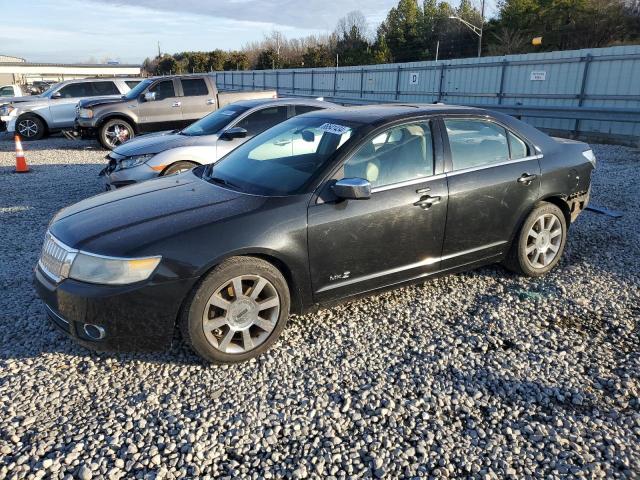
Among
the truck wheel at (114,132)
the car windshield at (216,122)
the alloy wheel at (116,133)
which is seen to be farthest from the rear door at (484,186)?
the alloy wheel at (116,133)

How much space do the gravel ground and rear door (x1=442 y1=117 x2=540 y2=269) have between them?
1.56ft

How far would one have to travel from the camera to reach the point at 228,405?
298 centimetres

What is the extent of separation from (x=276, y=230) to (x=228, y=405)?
1.13m

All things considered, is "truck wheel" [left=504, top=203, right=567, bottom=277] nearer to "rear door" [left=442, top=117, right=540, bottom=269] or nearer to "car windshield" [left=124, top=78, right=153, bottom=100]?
"rear door" [left=442, top=117, right=540, bottom=269]

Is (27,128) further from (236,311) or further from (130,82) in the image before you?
(236,311)

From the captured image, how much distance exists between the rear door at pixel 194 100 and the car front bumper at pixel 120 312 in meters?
10.5

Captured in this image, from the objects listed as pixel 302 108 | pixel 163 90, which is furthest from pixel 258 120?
pixel 163 90

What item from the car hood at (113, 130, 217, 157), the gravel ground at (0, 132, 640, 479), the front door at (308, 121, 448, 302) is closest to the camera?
the gravel ground at (0, 132, 640, 479)

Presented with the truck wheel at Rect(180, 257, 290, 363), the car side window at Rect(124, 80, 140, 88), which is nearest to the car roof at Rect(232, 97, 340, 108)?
the truck wheel at Rect(180, 257, 290, 363)

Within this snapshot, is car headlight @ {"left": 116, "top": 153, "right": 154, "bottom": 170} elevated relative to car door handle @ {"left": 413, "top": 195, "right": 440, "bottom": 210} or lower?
lower

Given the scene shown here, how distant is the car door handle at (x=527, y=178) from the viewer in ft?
14.4

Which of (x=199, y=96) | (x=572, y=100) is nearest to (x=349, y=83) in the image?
(x=572, y=100)

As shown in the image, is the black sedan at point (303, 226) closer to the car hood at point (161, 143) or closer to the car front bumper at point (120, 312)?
the car front bumper at point (120, 312)

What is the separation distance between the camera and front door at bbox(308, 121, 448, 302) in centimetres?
355
